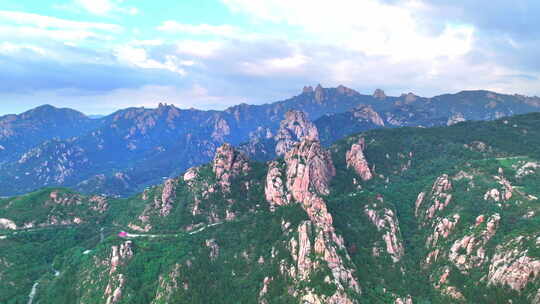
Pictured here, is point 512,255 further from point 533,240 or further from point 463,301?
point 463,301

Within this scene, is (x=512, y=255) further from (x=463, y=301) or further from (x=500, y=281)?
(x=463, y=301)

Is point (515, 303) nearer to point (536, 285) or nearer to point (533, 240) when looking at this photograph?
point (536, 285)

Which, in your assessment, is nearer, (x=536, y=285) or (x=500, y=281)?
(x=536, y=285)

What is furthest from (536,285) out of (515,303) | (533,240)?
(533,240)

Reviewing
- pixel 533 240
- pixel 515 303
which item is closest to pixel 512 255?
pixel 533 240

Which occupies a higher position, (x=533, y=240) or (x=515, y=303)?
(x=533, y=240)

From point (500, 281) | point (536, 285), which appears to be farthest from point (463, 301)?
point (536, 285)

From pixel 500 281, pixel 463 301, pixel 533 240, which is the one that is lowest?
pixel 463 301

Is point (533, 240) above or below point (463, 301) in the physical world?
above
